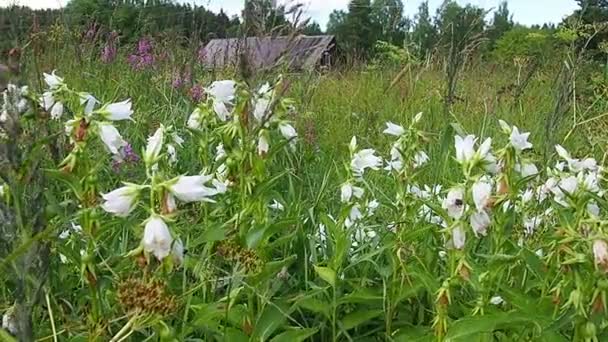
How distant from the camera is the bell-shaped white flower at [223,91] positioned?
155cm

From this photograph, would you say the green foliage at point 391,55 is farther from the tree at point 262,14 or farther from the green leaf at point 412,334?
the green leaf at point 412,334

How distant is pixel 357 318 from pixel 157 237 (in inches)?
22.7

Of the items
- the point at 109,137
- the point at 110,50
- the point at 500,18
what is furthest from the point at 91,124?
the point at 500,18

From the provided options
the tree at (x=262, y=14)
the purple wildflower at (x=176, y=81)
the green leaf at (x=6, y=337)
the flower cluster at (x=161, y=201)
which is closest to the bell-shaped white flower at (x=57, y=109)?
the tree at (x=262, y=14)

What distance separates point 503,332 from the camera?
138 centimetres

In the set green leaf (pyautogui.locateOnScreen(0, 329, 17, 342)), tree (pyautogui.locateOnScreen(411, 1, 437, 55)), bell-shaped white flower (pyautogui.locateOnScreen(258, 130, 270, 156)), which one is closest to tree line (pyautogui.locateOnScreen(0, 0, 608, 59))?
tree (pyautogui.locateOnScreen(411, 1, 437, 55))

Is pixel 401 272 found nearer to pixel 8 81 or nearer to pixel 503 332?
pixel 503 332

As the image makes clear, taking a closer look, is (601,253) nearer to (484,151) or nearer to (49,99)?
(484,151)

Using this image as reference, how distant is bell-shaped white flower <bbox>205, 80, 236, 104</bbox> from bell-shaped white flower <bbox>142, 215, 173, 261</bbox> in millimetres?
619

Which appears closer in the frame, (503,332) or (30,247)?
(30,247)

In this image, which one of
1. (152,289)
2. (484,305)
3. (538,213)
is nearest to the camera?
(152,289)

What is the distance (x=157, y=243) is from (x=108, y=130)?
0.40m

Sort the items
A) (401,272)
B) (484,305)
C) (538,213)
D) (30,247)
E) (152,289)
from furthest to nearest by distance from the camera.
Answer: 1. (538,213)
2. (401,272)
3. (484,305)
4. (152,289)
5. (30,247)

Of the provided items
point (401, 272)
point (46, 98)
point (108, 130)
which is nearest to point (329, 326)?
point (401, 272)
